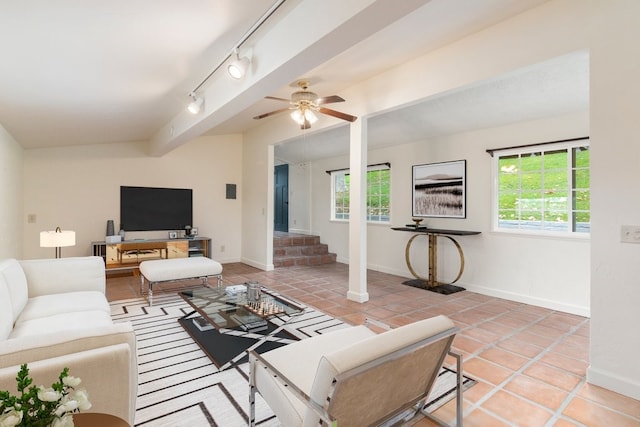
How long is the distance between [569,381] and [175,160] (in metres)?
6.62

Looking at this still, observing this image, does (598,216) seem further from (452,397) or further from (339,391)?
(339,391)

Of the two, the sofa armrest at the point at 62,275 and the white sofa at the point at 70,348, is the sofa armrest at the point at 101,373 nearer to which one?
the white sofa at the point at 70,348

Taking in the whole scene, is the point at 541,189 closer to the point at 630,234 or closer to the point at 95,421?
the point at 630,234

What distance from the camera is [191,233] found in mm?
6430

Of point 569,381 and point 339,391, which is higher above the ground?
point 339,391

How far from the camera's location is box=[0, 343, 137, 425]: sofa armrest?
1208 millimetres

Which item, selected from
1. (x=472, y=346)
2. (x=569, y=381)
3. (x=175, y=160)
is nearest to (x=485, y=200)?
(x=472, y=346)

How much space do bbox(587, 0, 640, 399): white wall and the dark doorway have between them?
7384 millimetres

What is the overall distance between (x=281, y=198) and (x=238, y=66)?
6.86 metres

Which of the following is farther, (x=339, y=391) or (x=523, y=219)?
(x=523, y=219)

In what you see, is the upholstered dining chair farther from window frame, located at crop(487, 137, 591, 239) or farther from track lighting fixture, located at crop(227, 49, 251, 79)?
window frame, located at crop(487, 137, 591, 239)

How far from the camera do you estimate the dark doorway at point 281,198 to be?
9.15 metres

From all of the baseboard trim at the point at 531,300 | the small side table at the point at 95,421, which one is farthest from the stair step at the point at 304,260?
the small side table at the point at 95,421

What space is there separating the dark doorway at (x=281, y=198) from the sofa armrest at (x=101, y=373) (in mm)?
7725
